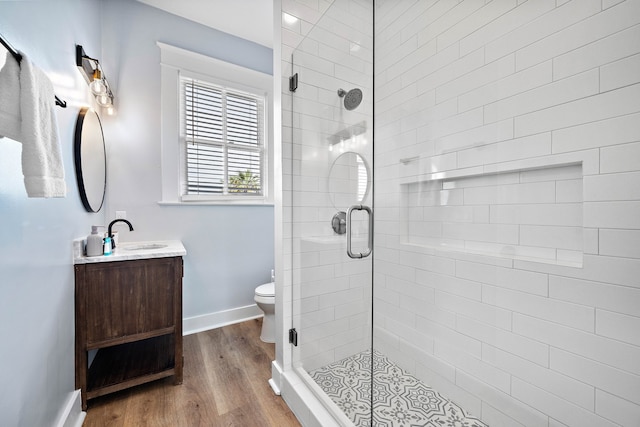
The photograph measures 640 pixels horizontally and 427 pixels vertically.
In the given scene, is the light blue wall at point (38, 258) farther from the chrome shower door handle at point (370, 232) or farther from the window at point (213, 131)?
the chrome shower door handle at point (370, 232)

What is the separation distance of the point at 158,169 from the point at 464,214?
7.69ft

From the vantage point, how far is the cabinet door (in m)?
1.51

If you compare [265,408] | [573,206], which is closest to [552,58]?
[573,206]

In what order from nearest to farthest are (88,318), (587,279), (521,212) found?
(587,279) → (521,212) → (88,318)

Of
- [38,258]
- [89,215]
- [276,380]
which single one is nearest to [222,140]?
[89,215]

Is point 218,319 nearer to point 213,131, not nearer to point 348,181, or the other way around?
point 213,131

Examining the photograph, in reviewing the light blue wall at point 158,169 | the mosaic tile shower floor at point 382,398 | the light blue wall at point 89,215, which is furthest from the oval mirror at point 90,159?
the mosaic tile shower floor at point 382,398

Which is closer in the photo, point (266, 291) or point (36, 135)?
point (36, 135)

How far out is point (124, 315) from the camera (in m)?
1.58

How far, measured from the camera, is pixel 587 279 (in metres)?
1.06

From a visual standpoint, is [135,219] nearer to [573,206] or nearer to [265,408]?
[265,408]

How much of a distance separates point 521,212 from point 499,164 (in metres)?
0.26

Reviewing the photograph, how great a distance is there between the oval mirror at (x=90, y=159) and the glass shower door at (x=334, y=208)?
47.9 inches

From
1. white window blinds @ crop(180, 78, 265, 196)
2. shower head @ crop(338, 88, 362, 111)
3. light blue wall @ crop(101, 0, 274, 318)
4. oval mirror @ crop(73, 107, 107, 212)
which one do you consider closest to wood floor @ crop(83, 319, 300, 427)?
light blue wall @ crop(101, 0, 274, 318)
